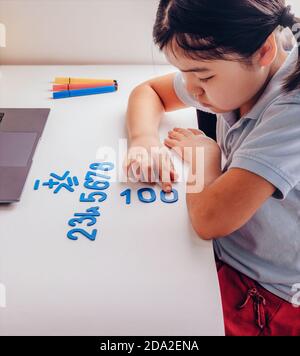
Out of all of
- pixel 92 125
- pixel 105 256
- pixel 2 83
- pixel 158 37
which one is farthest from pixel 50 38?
pixel 105 256

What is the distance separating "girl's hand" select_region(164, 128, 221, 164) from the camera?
Answer: 2.06 feet

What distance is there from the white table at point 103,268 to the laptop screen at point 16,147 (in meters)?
0.02

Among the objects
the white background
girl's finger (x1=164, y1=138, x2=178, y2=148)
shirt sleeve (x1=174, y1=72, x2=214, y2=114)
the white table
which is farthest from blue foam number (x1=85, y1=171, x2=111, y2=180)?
the white background

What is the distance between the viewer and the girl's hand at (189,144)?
0.63 m


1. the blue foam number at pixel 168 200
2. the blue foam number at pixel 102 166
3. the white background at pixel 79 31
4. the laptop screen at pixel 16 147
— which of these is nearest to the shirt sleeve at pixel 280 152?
the blue foam number at pixel 168 200

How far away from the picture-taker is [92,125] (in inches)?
27.7

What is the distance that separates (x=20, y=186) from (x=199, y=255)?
259 mm

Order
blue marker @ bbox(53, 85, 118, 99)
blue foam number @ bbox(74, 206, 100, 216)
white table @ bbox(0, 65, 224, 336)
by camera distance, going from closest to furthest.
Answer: white table @ bbox(0, 65, 224, 336), blue foam number @ bbox(74, 206, 100, 216), blue marker @ bbox(53, 85, 118, 99)

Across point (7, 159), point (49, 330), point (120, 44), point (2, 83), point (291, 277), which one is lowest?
point (49, 330)

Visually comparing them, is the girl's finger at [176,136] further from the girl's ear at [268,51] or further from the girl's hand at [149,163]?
the girl's ear at [268,51]

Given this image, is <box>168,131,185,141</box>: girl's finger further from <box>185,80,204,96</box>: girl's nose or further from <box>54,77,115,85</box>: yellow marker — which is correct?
<box>54,77,115,85</box>: yellow marker

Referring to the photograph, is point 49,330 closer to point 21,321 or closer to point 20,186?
point 21,321

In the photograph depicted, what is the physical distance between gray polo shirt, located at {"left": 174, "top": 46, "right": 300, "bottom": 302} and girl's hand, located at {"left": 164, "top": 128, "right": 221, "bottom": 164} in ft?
0.10

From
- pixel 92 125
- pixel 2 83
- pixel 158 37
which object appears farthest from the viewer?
pixel 2 83
